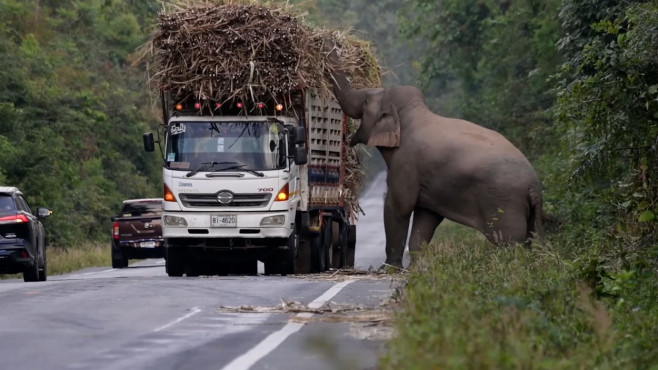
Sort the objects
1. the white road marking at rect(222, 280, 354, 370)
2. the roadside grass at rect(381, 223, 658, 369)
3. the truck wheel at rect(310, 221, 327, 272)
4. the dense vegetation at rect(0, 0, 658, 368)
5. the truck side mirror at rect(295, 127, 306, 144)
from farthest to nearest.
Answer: the truck wheel at rect(310, 221, 327, 272) < the truck side mirror at rect(295, 127, 306, 144) < the dense vegetation at rect(0, 0, 658, 368) < the white road marking at rect(222, 280, 354, 370) < the roadside grass at rect(381, 223, 658, 369)

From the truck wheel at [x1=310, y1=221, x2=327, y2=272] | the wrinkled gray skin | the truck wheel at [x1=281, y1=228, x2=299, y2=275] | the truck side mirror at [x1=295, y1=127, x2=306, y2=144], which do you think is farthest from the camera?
the truck wheel at [x1=310, y1=221, x2=327, y2=272]

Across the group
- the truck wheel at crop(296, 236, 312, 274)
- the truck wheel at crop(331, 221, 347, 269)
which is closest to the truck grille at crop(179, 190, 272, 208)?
the truck wheel at crop(296, 236, 312, 274)

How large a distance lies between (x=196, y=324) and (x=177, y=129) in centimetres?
922

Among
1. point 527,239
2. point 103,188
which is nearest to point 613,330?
point 527,239

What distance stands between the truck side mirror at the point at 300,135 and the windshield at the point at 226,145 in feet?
1.13

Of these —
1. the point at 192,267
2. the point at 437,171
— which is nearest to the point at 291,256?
the point at 192,267

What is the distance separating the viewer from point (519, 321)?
36.8 feet

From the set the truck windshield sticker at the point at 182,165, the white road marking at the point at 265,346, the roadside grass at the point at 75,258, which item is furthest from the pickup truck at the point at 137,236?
the white road marking at the point at 265,346

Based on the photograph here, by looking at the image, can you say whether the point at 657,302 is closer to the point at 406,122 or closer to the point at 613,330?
the point at 613,330

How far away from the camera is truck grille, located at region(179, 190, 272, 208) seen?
75.5ft

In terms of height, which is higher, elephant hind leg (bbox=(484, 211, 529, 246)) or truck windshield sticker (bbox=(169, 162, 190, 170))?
truck windshield sticker (bbox=(169, 162, 190, 170))

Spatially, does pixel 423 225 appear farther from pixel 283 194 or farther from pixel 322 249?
pixel 283 194

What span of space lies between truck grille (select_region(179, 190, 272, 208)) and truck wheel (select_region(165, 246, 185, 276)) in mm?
975

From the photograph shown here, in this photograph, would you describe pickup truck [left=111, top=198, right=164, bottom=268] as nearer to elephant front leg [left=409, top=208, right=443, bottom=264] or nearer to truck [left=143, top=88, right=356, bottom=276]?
truck [left=143, top=88, right=356, bottom=276]
